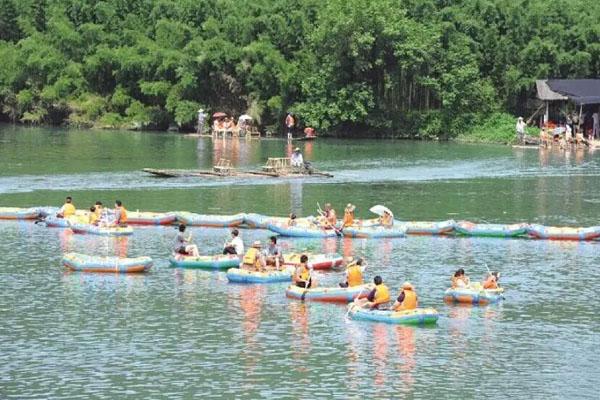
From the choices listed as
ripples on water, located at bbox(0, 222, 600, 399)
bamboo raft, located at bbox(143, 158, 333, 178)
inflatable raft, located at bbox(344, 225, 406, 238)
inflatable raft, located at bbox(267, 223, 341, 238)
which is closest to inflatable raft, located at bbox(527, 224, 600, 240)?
ripples on water, located at bbox(0, 222, 600, 399)

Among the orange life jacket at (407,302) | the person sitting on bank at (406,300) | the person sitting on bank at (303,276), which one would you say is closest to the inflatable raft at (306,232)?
the person sitting on bank at (303,276)

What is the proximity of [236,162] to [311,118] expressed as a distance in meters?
17.0

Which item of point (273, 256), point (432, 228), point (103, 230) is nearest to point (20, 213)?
point (103, 230)

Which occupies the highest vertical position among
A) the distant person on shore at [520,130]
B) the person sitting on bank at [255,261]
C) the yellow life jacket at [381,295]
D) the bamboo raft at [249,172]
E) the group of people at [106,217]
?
the distant person on shore at [520,130]

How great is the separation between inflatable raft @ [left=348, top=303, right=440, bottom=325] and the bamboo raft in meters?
28.7

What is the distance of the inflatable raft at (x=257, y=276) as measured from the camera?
127 feet

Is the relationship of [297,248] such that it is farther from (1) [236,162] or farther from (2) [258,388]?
(1) [236,162]

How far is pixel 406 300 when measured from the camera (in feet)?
111

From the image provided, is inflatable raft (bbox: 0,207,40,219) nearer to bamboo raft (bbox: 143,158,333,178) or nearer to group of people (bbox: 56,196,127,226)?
group of people (bbox: 56,196,127,226)

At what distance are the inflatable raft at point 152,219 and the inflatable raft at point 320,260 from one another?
9.18 meters

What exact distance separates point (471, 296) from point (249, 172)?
2817 centimetres

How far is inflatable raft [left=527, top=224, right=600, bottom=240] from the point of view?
46.3 m

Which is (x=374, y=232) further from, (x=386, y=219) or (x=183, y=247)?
(x=183, y=247)

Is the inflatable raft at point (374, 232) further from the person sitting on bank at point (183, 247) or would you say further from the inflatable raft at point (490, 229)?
the person sitting on bank at point (183, 247)
